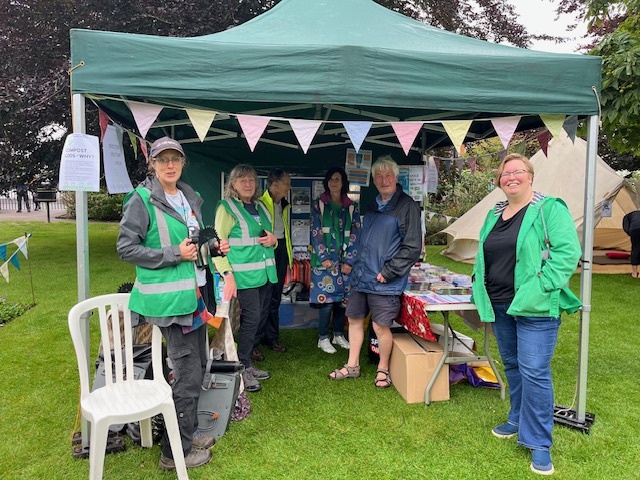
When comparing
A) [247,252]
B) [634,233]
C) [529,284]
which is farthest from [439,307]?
[634,233]

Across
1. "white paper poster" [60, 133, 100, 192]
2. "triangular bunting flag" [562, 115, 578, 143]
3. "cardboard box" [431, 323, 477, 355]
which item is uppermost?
"triangular bunting flag" [562, 115, 578, 143]

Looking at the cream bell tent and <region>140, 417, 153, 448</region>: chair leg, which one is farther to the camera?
the cream bell tent

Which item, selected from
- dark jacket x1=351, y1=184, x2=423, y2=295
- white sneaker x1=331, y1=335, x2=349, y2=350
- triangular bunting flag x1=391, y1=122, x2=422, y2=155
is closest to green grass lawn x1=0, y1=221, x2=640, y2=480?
white sneaker x1=331, y1=335, x2=349, y2=350

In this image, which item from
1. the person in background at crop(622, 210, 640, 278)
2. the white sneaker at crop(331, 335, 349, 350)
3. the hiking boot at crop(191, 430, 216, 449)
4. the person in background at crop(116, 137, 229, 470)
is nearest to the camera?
the person in background at crop(116, 137, 229, 470)

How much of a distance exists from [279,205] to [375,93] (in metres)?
1.51

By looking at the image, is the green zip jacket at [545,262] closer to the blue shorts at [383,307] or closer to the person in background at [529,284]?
the person in background at [529,284]

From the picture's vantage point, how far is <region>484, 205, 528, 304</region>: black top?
2.30 m

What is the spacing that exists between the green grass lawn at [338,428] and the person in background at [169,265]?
0.45 metres

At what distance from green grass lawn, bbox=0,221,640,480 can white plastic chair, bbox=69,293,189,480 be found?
0.40 metres

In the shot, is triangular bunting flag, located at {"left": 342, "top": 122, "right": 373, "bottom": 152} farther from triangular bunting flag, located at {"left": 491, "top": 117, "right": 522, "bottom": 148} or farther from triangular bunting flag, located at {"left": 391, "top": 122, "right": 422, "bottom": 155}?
triangular bunting flag, located at {"left": 491, "top": 117, "right": 522, "bottom": 148}

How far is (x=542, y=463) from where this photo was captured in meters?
2.28

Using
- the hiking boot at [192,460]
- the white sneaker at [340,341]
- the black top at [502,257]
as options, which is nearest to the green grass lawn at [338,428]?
the hiking boot at [192,460]

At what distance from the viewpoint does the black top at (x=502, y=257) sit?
2301mm

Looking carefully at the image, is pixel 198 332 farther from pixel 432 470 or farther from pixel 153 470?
pixel 432 470
